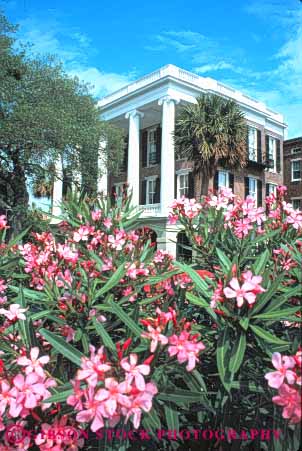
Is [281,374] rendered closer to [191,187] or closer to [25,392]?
[25,392]

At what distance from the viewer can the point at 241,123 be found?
2128cm

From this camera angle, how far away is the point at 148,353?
1507 millimetres

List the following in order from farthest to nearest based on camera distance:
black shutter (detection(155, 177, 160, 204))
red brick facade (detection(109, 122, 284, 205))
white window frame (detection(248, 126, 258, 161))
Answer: white window frame (detection(248, 126, 258, 161)) < red brick facade (detection(109, 122, 284, 205)) < black shutter (detection(155, 177, 160, 204))

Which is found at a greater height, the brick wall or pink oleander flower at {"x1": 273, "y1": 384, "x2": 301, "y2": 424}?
the brick wall

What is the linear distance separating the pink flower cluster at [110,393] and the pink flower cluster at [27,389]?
5.3 inches

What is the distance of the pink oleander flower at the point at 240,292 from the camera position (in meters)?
1.45

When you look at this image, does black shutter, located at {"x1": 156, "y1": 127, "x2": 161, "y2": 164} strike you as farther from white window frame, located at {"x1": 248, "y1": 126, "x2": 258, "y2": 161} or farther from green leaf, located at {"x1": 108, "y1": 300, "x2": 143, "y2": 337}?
green leaf, located at {"x1": 108, "y1": 300, "x2": 143, "y2": 337}

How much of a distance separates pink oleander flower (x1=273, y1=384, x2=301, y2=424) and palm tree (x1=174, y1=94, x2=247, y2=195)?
19525 millimetres

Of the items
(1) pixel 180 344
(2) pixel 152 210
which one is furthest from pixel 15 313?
(2) pixel 152 210

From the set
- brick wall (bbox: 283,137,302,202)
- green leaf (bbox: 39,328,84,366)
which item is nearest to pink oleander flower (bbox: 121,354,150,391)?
green leaf (bbox: 39,328,84,366)

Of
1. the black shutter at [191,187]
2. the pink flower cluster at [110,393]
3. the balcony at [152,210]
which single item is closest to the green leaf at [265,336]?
the pink flower cluster at [110,393]

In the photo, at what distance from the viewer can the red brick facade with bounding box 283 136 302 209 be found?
102ft

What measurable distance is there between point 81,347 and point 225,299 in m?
0.71

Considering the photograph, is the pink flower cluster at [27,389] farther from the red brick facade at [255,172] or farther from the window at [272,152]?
the window at [272,152]
